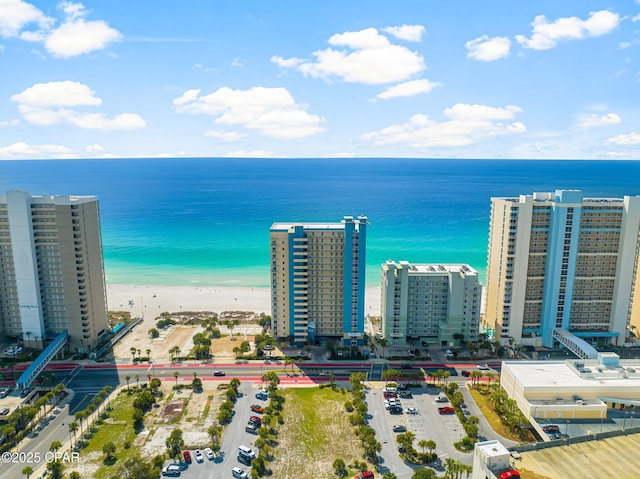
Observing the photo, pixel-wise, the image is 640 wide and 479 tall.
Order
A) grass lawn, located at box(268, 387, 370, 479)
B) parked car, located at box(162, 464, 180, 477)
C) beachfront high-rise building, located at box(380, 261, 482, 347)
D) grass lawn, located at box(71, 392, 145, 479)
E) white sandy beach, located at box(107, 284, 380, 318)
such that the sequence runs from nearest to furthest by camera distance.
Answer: parked car, located at box(162, 464, 180, 477), grass lawn, located at box(71, 392, 145, 479), grass lawn, located at box(268, 387, 370, 479), beachfront high-rise building, located at box(380, 261, 482, 347), white sandy beach, located at box(107, 284, 380, 318)

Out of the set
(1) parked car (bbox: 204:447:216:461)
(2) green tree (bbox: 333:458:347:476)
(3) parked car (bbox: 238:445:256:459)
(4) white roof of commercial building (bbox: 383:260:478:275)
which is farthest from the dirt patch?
(4) white roof of commercial building (bbox: 383:260:478:275)

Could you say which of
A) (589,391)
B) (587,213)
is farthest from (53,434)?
(587,213)

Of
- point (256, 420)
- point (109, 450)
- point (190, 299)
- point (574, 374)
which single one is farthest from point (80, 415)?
point (574, 374)

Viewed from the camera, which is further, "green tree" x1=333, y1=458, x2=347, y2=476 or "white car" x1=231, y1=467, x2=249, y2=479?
"green tree" x1=333, y1=458, x2=347, y2=476

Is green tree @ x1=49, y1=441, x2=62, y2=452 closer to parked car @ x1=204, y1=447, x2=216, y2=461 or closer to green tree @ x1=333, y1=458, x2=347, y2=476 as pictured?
parked car @ x1=204, y1=447, x2=216, y2=461

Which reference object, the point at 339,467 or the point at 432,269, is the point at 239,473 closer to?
the point at 339,467

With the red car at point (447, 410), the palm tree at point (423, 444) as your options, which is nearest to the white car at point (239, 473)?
the palm tree at point (423, 444)
